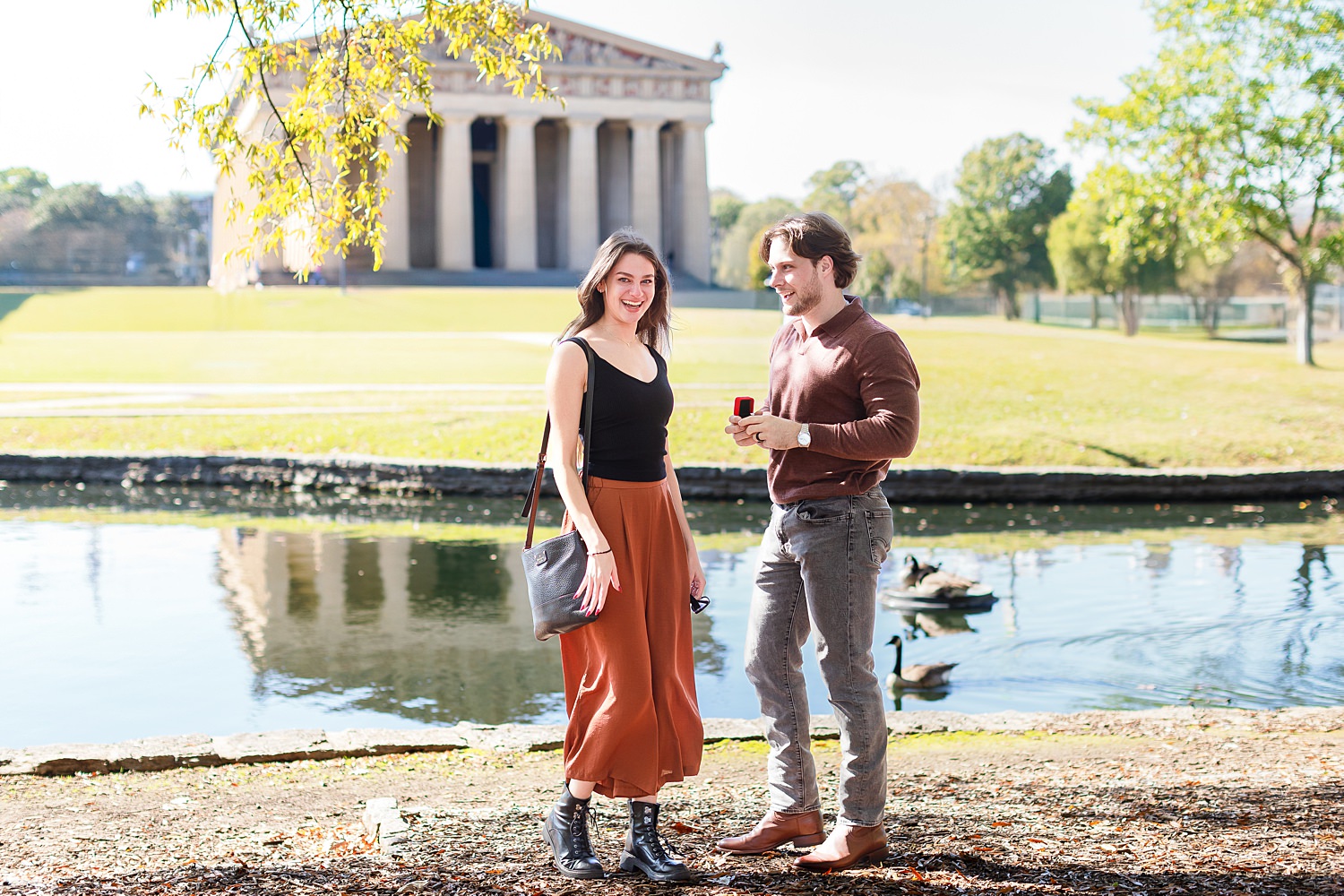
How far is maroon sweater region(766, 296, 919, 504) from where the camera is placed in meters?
4.31

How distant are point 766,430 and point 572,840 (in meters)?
1.48

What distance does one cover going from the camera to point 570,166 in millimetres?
63812

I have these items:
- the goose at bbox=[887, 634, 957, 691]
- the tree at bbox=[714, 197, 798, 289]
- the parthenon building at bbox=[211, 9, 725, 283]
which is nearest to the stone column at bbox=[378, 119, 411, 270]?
the parthenon building at bbox=[211, 9, 725, 283]

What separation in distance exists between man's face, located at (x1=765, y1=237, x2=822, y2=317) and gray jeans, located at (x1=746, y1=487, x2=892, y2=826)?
2.18 feet

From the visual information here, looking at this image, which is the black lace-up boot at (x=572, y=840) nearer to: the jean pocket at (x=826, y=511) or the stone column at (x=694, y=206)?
the jean pocket at (x=826, y=511)

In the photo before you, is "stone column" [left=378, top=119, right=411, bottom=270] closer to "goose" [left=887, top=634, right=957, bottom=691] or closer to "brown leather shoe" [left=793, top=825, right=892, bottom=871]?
"goose" [left=887, top=634, right=957, bottom=691]

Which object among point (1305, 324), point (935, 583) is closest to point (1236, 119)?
point (1305, 324)

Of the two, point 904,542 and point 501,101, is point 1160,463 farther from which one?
point 501,101

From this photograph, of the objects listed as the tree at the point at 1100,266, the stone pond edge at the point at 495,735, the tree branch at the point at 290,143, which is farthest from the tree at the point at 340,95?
the tree at the point at 1100,266

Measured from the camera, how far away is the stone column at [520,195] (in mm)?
62688

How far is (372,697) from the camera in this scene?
8.38 metres

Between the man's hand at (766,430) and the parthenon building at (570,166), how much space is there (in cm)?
5428

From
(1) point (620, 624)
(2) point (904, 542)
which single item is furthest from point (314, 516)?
(1) point (620, 624)

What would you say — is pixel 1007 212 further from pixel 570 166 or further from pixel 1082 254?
pixel 570 166
